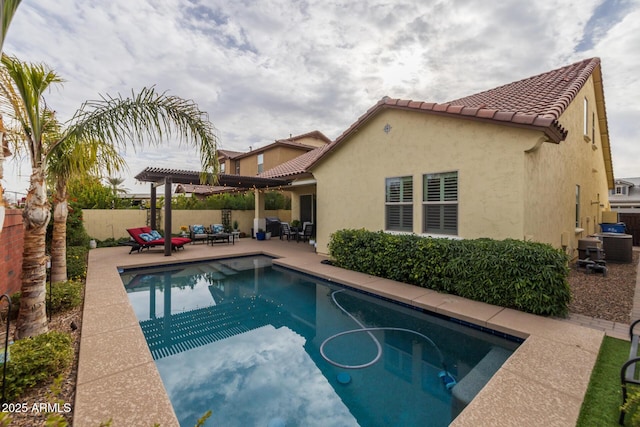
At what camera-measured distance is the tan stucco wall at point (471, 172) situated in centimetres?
689

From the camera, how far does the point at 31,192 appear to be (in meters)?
4.32

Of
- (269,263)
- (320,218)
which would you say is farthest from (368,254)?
(269,263)

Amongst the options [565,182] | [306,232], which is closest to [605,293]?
[565,182]

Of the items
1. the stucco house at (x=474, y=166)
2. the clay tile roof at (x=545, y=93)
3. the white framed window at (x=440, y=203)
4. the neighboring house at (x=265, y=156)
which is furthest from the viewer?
the neighboring house at (x=265, y=156)

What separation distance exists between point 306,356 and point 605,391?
3.88 m

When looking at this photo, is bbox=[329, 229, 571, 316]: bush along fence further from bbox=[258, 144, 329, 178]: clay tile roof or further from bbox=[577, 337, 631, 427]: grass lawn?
bbox=[258, 144, 329, 178]: clay tile roof

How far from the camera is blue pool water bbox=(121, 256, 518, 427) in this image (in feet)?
11.9

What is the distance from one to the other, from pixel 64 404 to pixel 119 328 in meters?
1.97

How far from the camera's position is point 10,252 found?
6.03 metres

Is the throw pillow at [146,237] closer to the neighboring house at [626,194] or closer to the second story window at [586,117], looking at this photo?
the second story window at [586,117]

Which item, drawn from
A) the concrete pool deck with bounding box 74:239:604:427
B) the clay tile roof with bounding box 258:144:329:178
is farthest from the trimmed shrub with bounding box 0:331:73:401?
the clay tile roof with bounding box 258:144:329:178

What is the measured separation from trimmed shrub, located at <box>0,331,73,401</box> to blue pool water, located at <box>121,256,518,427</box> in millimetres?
1303

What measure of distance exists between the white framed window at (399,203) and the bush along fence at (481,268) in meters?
1.01

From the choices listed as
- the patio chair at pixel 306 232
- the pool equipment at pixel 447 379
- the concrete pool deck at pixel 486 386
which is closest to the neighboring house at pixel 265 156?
the patio chair at pixel 306 232
